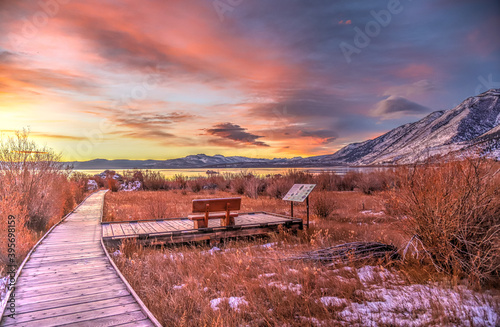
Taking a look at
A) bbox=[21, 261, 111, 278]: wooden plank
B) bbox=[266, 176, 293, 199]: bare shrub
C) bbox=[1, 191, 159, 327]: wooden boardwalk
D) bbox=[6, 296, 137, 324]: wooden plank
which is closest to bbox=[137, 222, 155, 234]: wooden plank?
bbox=[1, 191, 159, 327]: wooden boardwalk

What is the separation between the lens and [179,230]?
26.2 ft

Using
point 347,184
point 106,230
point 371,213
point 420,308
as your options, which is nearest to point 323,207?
point 371,213

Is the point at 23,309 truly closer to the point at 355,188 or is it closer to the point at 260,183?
the point at 260,183

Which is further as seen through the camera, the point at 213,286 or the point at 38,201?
the point at 38,201

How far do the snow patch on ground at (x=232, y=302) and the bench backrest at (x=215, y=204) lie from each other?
3.87 meters

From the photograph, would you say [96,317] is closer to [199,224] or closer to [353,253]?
[353,253]

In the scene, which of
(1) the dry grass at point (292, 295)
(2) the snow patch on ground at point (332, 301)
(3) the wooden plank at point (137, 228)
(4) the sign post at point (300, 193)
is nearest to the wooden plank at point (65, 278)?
(1) the dry grass at point (292, 295)

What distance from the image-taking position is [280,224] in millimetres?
9219

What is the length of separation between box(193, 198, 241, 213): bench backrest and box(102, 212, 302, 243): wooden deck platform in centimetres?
53

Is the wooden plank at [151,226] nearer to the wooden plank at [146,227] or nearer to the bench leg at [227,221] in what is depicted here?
the wooden plank at [146,227]

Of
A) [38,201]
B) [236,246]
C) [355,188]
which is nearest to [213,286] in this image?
[236,246]

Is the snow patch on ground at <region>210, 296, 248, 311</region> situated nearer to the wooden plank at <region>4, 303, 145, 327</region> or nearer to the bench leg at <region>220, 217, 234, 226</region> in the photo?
A: the wooden plank at <region>4, 303, 145, 327</region>

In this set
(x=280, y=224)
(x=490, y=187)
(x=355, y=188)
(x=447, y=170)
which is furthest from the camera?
(x=355, y=188)

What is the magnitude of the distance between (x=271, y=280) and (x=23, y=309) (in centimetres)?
350
